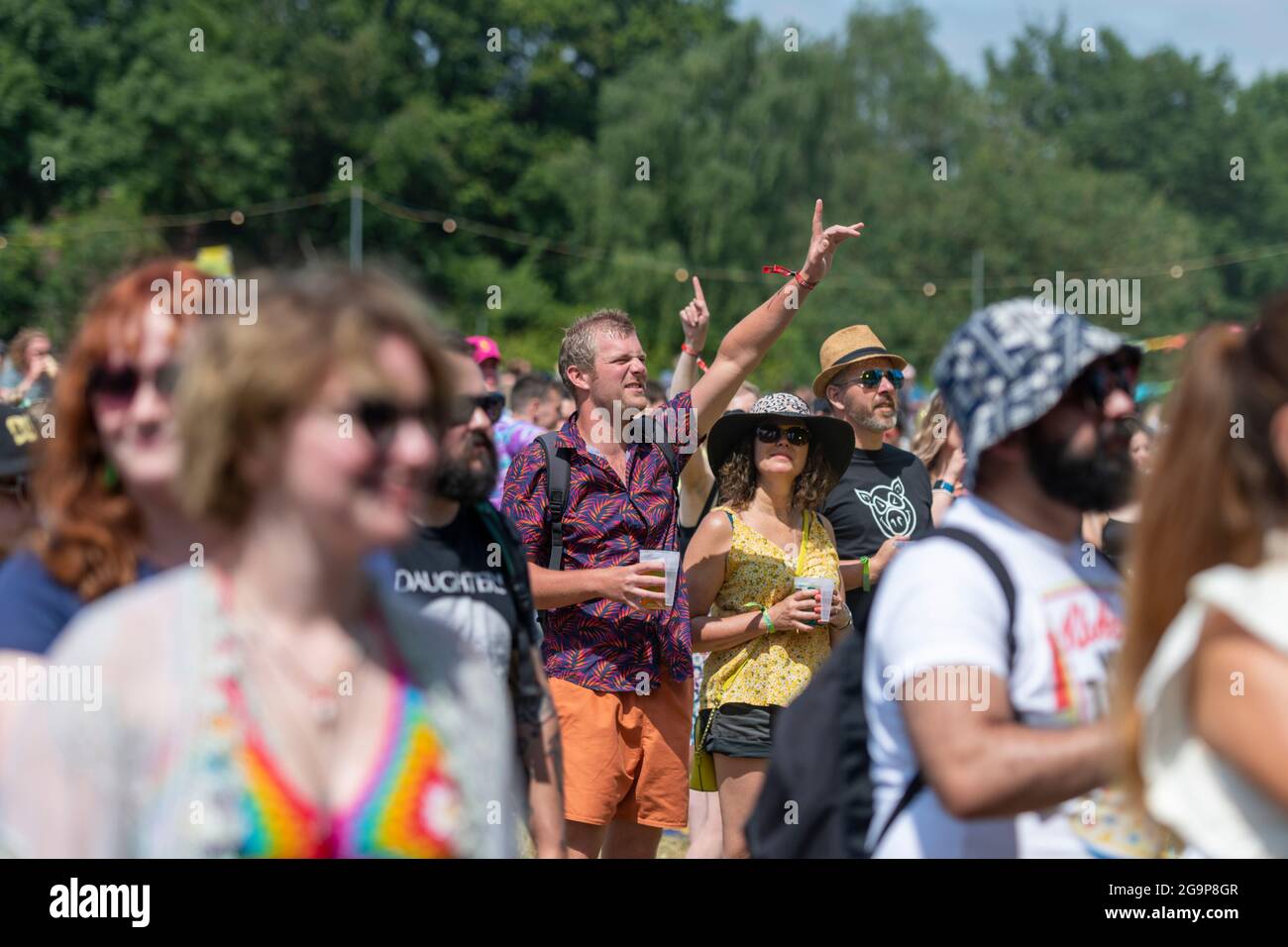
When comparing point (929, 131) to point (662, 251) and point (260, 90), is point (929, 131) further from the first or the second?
point (260, 90)

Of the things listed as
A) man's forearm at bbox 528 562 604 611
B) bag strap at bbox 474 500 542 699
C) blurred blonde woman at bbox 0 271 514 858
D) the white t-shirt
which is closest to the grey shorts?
man's forearm at bbox 528 562 604 611

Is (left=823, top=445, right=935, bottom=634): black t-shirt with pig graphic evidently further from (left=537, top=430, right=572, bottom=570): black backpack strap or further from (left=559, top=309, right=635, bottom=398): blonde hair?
(left=537, top=430, right=572, bottom=570): black backpack strap

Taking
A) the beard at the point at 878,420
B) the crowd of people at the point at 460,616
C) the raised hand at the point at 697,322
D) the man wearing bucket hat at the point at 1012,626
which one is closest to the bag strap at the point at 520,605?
the crowd of people at the point at 460,616

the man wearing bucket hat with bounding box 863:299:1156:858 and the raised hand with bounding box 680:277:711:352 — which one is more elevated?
the raised hand with bounding box 680:277:711:352

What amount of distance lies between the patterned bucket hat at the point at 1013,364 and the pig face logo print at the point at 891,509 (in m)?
3.18

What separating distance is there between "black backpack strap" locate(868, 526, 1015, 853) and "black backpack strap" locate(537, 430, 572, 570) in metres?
2.36

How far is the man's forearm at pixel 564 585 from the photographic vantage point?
4582 mm

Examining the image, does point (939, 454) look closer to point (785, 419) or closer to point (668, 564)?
point (785, 419)

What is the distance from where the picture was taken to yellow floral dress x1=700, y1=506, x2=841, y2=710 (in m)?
5.18

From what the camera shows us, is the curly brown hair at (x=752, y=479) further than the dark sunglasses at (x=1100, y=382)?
Yes

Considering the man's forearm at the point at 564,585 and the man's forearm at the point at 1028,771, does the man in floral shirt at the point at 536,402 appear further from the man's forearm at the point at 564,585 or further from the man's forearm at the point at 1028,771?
the man's forearm at the point at 1028,771

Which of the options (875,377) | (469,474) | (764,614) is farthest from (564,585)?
(875,377)

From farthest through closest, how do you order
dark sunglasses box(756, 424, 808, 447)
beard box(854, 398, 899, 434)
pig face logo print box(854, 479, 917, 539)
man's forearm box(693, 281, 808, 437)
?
beard box(854, 398, 899, 434) < pig face logo print box(854, 479, 917, 539) < dark sunglasses box(756, 424, 808, 447) < man's forearm box(693, 281, 808, 437)
